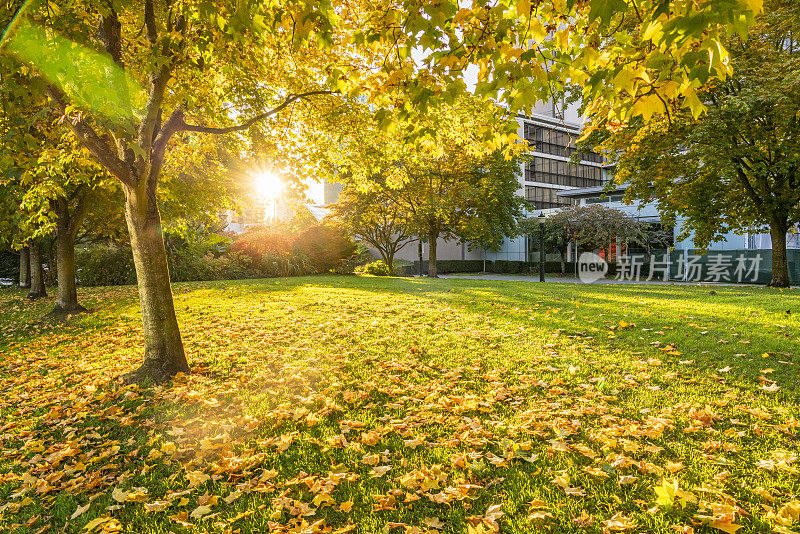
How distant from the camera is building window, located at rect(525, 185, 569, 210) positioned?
48.0 m

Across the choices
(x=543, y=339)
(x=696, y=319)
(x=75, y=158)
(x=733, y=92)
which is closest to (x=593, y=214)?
(x=733, y=92)

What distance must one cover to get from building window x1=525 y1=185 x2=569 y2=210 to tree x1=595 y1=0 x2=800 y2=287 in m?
31.9

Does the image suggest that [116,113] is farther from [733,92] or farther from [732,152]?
[733,92]

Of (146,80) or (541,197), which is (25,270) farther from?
(541,197)

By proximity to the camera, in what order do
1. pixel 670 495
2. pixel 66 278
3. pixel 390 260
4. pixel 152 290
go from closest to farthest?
pixel 670 495
pixel 152 290
pixel 66 278
pixel 390 260

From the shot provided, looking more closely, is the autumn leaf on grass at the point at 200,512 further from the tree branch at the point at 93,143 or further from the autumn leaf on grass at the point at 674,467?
the tree branch at the point at 93,143

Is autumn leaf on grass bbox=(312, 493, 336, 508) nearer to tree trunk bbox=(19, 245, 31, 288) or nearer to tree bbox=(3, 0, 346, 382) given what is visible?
tree bbox=(3, 0, 346, 382)

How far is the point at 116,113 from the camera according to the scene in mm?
3926

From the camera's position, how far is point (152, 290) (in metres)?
5.28

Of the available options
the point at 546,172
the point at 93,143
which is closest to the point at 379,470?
the point at 93,143

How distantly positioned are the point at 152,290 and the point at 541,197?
49.0 meters

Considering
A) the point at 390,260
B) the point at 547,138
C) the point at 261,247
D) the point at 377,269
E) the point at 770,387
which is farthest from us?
the point at 547,138

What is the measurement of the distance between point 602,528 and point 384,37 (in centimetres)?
392

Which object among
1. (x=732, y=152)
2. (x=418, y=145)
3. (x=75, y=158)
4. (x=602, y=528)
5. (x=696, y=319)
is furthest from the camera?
(x=732, y=152)
